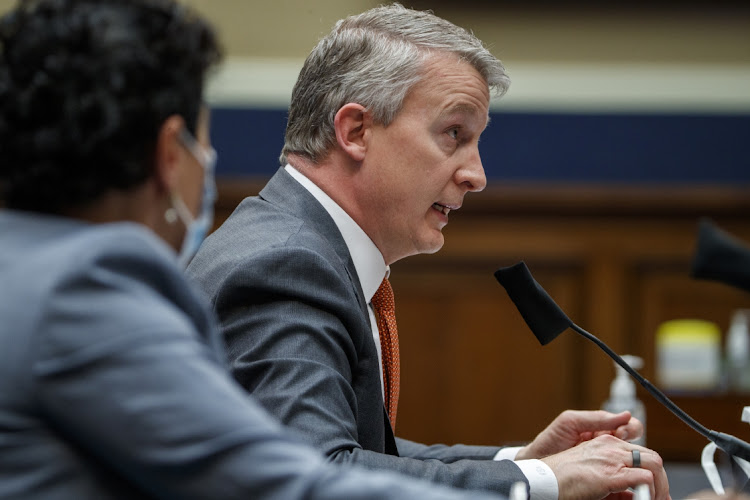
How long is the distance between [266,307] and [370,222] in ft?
1.08

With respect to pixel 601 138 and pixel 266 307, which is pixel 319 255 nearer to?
pixel 266 307

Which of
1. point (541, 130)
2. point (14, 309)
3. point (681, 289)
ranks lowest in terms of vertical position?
point (681, 289)

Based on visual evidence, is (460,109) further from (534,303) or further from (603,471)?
(603,471)

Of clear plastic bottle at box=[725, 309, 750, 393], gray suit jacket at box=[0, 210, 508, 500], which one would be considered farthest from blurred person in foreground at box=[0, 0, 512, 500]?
clear plastic bottle at box=[725, 309, 750, 393]

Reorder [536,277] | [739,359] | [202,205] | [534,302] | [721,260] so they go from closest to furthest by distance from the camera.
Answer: [202,205] < [721,260] < [534,302] < [739,359] < [536,277]

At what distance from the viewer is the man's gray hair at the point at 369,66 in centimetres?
148

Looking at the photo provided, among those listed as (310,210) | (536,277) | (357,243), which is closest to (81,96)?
(310,210)

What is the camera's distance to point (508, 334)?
11.3ft

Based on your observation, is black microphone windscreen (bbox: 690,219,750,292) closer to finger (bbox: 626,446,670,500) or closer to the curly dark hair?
finger (bbox: 626,446,670,500)

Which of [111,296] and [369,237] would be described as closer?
[111,296]

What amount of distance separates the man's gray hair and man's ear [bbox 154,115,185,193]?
2.13 ft

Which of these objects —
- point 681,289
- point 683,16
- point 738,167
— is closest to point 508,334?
point 681,289

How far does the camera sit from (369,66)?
1484 millimetres

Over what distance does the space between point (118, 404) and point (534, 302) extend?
32.6 inches
